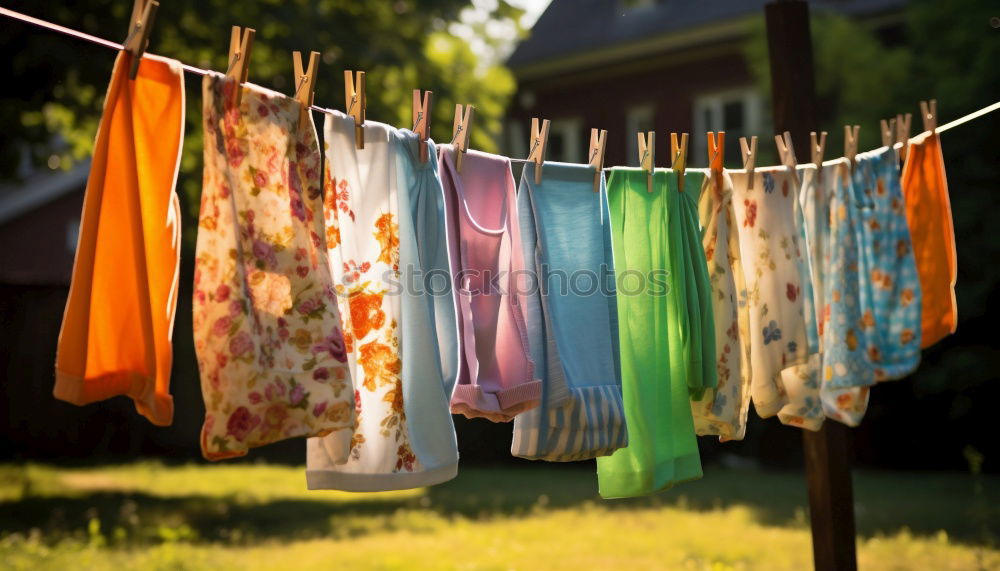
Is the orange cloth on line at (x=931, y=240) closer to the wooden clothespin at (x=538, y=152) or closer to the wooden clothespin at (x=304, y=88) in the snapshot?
the wooden clothespin at (x=538, y=152)

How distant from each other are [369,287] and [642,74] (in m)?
9.05

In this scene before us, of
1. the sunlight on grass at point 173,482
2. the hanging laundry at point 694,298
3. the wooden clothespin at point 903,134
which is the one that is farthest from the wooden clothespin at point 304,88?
the sunlight on grass at point 173,482

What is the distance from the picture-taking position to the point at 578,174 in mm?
2297

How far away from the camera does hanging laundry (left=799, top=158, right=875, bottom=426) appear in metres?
2.61

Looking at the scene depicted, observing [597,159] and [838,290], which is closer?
[597,159]

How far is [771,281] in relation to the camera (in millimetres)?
2582

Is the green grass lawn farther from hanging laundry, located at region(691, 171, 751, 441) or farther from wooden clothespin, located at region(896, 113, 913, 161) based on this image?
wooden clothespin, located at region(896, 113, 913, 161)

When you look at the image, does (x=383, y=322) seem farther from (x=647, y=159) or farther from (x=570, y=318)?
(x=647, y=159)

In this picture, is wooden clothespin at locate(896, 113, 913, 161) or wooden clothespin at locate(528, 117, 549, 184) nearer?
wooden clothespin at locate(528, 117, 549, 184)

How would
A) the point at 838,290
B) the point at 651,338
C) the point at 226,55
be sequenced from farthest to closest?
the point at 226,55 → the point at 838,290 → the point at 651,338

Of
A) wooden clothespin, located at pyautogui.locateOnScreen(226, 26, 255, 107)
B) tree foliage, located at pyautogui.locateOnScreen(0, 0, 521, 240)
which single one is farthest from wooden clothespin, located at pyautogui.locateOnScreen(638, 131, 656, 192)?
tree foliage, located at pyautogui.locateOnScreen(0, 0, 521, 240)

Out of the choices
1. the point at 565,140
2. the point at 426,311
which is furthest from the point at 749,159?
the point at 565,140

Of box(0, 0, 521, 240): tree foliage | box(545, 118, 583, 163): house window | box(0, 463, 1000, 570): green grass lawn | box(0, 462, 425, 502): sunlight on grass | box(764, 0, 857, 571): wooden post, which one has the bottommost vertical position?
box(0, 463, 1000, 570): green grass lawn

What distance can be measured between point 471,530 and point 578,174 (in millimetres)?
3262
